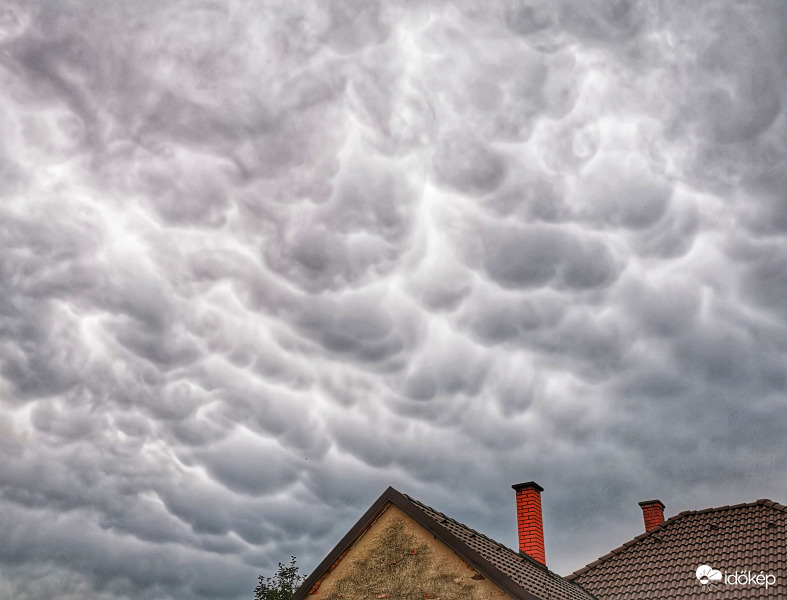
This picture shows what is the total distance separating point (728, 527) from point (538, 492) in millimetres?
5650

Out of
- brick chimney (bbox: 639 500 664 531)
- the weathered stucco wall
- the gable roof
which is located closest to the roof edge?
the gable roof

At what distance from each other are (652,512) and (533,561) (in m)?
7.52

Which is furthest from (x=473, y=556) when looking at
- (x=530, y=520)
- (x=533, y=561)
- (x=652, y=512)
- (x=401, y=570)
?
(x=652, y=512)

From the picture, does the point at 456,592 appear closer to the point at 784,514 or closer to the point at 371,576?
the point at 371,576

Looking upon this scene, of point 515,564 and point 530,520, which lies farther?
point 530,520

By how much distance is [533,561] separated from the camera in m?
16.3

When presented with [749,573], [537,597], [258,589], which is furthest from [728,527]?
[258,589]

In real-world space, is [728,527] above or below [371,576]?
above

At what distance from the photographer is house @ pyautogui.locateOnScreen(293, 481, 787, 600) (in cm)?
1281

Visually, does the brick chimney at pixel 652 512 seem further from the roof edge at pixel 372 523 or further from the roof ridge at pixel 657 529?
the roof edge at pixel 372 523

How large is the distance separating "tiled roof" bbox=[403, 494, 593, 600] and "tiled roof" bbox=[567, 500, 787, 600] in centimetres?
166

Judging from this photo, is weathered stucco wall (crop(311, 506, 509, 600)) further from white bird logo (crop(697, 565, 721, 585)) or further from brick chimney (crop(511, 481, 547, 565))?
white bird logo (crop(697, 565, 721, 585))

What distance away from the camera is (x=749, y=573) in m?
15.9

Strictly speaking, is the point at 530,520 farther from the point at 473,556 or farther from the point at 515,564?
the point at 473,556
